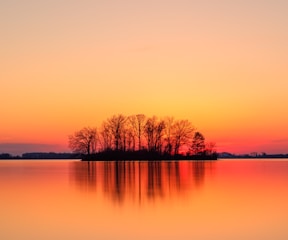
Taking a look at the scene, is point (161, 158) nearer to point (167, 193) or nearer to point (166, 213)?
point (167, 193)

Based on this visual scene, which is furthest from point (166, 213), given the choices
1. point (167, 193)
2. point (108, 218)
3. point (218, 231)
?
point (167, 193)

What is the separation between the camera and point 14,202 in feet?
59.5

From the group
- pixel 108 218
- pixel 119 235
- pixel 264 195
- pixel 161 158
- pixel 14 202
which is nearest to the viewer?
pixel 119 235

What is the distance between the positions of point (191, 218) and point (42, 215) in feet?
16.8

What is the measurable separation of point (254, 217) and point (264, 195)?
661 cm

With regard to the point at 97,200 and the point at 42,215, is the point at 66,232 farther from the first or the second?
the point at 97,200

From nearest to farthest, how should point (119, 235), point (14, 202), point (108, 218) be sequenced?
point (119, 235) → point (108, 218) → point (14, 202)

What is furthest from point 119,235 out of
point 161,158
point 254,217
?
point 161,158

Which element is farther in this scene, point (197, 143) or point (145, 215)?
point (197, 143)

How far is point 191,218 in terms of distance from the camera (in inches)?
545

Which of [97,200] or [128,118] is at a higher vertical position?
[128,118]

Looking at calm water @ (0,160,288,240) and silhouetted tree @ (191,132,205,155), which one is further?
silhouetted tree @ (191,132,205,155)

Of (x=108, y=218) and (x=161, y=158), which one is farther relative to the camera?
(x=161, y=158)

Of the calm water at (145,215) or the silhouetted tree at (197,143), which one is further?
the silhouetted tree at (197,143)
